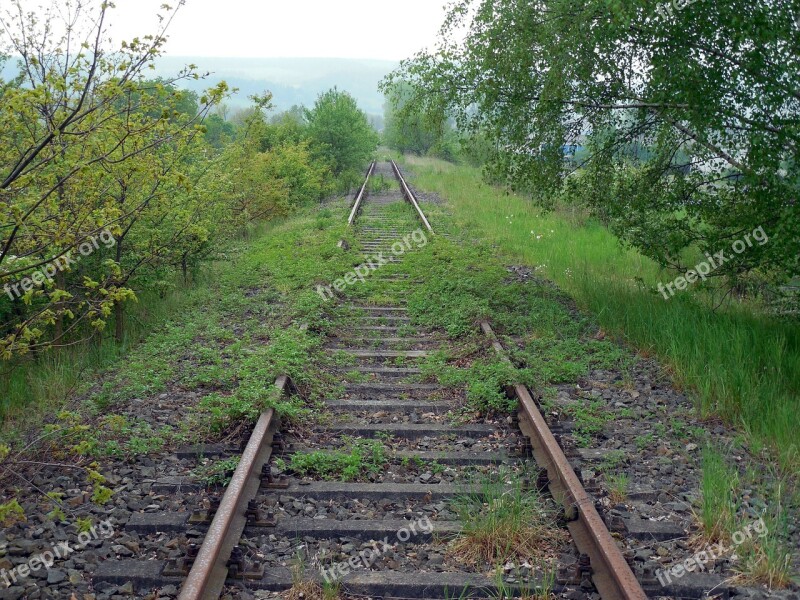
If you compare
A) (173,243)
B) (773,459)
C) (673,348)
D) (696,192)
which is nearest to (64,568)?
(773,459)

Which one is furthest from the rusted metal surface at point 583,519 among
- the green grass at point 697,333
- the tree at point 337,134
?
the tree at point 337,134

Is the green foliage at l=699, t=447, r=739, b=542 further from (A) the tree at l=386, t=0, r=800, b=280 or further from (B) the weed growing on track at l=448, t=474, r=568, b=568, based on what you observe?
(A) the tree at l=386, t=0, r=800, b=280

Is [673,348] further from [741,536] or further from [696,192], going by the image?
[741,536]

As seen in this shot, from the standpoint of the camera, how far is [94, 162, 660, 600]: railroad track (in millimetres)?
3643

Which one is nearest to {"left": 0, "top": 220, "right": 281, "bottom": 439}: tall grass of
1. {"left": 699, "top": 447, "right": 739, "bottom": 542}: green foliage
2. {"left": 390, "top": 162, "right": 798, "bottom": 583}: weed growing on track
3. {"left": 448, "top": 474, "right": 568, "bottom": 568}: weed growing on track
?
{"left": 448, "top": 474, "right": 568, "bottom": 568}: weed growing on track

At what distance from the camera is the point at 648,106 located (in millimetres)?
8867

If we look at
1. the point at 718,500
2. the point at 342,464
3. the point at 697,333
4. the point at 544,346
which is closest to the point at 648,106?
the point at 697,333

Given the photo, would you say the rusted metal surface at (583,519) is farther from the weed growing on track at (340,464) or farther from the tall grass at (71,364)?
the tall grass at (71,364)

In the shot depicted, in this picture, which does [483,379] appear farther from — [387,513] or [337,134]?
[337,134]

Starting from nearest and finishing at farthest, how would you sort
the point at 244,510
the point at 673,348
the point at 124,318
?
the point at 244,510 → the point at 673,348 → the point at 124,318

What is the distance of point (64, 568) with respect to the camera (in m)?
3.78

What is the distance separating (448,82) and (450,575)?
8.36 metres

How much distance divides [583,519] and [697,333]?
4.35 m

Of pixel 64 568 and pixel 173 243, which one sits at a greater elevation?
pixel 173 243
